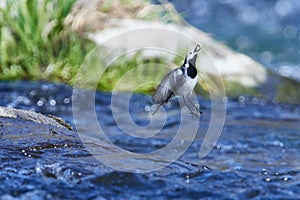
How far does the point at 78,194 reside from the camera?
2.74 m

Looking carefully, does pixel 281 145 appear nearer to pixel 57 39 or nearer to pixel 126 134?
pixel 126 134

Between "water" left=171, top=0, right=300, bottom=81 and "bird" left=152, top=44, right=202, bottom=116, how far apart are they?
36.0 ft

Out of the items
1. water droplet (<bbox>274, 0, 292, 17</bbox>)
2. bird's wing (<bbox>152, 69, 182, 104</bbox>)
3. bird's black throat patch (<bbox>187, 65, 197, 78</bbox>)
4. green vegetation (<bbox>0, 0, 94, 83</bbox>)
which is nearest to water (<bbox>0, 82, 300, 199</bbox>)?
bird's wing (<bbox>152, 69, 182, 104</bbox>)

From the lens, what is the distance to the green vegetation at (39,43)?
791cm

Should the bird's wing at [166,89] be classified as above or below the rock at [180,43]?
below

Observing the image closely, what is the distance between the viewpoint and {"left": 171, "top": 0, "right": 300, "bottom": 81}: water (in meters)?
14.9

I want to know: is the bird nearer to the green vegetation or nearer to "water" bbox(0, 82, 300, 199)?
"water" bbox(0, 82, 300, 199)

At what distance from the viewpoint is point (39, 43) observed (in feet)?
26.3

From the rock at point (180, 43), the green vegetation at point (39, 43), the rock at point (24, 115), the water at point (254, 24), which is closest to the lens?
the rock at point (24, 115)

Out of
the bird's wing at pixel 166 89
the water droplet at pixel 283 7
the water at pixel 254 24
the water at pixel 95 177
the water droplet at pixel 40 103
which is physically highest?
the water droplet at pixel 283 7

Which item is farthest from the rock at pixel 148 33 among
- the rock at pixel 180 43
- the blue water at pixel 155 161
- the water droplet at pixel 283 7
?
the water droplet at pixel 283 7

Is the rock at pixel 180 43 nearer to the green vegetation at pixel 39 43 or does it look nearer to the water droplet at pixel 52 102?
the green vegetation at pixel 39 43

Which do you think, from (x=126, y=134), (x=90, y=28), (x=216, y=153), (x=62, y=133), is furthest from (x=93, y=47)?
(x=62, y=133)

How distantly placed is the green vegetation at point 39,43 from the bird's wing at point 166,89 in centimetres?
494
